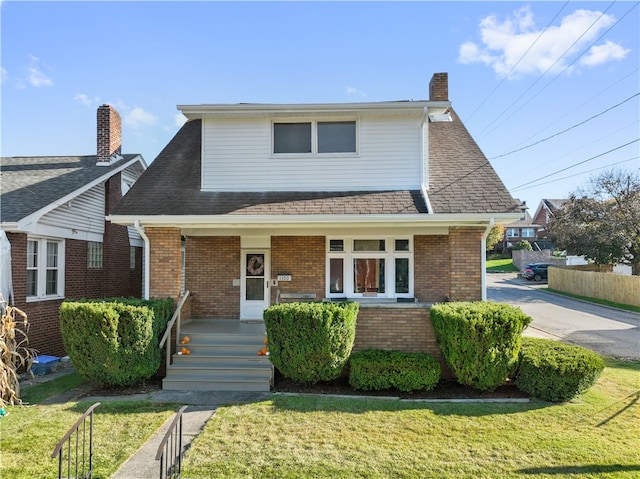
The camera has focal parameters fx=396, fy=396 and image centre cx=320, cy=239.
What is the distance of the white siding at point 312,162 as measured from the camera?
31.7ft

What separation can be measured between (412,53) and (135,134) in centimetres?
1110

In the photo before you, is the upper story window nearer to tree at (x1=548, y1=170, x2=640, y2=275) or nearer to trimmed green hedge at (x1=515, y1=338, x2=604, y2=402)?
trimmed green hedge at (x1=515, y1=338, x2=604, y2=402)

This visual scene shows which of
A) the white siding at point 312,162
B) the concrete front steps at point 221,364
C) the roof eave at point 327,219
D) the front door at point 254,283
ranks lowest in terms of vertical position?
the concrete front steps at point 221,364

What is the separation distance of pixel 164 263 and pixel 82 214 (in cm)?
463

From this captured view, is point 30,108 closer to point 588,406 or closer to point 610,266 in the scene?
point 588,406

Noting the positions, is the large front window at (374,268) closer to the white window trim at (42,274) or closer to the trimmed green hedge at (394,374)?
the trimmed green hedge at (394,374)

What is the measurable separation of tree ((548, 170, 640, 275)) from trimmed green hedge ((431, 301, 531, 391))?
23.6 metres

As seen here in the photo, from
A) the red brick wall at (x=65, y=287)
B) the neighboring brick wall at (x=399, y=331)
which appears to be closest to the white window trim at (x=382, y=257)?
the neighboring brick wall at (x=399, y=331)

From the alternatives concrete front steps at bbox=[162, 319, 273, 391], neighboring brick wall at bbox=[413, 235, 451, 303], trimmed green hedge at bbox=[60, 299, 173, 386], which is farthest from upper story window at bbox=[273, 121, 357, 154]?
trimmed green hedge at bbox=[60, 299, 173, 386]

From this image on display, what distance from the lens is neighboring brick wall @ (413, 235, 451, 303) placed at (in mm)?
9953

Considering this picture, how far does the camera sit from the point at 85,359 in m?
7.23

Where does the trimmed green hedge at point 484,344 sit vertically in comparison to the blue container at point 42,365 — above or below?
above

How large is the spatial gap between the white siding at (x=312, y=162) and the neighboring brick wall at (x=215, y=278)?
1.76 meters

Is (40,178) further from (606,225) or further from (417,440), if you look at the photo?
(606,225)
